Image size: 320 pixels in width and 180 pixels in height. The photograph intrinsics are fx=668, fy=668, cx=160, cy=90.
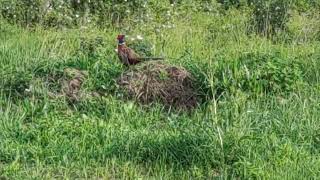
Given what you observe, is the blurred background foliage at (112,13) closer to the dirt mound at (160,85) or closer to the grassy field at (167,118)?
the grassy field at (167,118)

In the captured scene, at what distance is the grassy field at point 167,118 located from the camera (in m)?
4.75

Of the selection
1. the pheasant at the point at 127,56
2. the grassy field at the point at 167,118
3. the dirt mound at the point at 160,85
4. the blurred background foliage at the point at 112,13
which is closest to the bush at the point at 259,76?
the grassy field at the point at 167,118

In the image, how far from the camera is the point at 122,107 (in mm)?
5863

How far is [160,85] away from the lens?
6188 millimetres

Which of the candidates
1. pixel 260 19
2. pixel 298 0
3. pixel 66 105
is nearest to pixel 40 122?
pixel 66 105

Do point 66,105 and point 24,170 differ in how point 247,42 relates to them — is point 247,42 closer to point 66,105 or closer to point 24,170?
point 66,105

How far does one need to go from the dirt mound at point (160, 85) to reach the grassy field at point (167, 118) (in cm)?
12

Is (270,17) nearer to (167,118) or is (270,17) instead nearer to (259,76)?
(259,76)

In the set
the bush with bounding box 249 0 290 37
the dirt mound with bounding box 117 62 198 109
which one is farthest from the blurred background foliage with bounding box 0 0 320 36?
the dirt mound with bounding box 117 62 198 109

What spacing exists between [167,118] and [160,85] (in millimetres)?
539

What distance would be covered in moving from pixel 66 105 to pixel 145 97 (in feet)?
2.38

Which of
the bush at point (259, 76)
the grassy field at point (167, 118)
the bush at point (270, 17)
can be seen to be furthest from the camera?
the bush at point (270, 17)

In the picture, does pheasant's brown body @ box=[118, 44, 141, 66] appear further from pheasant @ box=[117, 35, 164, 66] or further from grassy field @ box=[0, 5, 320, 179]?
grassy field @ box=[0, 5, 320, 179]

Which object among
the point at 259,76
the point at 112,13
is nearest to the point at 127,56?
the point at 259,76
